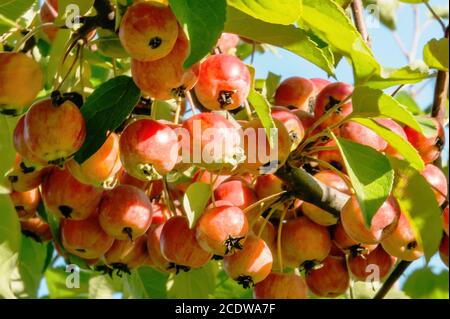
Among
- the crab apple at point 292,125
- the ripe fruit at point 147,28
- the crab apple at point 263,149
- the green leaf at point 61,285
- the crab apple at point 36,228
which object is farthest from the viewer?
the green leaf at point 61,285

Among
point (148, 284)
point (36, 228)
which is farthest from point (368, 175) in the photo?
point (148, 284)

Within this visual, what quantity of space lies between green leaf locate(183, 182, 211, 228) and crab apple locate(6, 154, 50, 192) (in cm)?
51

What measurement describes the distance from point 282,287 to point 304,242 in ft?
0.63

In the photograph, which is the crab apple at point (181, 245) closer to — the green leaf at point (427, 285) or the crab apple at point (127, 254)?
the crab apple at point (127, 254)

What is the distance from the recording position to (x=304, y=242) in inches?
89.8

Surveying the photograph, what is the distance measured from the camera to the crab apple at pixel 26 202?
2451 mm

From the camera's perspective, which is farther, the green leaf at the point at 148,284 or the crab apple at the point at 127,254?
the green leaf at the point at 148,284

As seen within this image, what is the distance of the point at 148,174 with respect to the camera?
192 cm

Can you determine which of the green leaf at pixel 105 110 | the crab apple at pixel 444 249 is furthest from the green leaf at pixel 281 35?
the crab apple at pixel 444 249

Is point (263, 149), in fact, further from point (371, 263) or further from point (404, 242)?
point (371, 263)

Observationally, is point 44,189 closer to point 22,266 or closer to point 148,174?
point 148,174

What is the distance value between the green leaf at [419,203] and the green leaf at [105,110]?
2.58 ft

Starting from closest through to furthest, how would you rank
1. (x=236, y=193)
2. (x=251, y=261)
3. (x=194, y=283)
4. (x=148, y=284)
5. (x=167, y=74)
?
(x=167, y=74) → (x=251, y=261) → (x=236, y=193) → (x=194, y=283) → (x=148, y=284)

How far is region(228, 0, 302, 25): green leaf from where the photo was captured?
1.69 m
